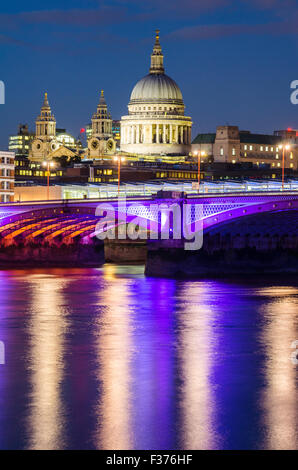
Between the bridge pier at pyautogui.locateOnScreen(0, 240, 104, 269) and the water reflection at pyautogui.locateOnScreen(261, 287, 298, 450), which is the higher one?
the bridge pier at pyautogui.locateOnScreen(0, 240, 104, 269)

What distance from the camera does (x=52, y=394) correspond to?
20.5 metres

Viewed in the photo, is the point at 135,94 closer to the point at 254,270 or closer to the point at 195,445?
Answer: the point at 254,270

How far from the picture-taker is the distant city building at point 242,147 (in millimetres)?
153375

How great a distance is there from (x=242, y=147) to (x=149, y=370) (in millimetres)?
134602

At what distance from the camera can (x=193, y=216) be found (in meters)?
50.3

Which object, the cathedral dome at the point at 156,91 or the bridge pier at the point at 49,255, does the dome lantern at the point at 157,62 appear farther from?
the bridge pier at the point at 49,255

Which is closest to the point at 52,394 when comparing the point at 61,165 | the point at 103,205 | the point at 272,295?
the point at 272,295

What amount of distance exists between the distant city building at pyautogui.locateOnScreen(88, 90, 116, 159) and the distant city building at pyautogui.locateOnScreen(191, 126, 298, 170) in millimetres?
12312

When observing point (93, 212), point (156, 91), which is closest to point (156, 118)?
point (156, 91)

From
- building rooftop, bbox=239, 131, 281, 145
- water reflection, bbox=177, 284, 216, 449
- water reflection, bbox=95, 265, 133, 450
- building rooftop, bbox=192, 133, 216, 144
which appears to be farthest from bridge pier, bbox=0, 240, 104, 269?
building rooftop, bbox=239, 131, 281, 145

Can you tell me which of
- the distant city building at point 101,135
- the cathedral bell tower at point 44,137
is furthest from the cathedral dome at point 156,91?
the cathedral bell tower at point 44,137

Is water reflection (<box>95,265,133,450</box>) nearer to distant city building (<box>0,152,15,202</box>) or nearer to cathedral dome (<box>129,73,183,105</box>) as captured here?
distant city building (<box>0,152,15,202</box>)

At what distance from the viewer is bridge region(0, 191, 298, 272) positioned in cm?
4832
